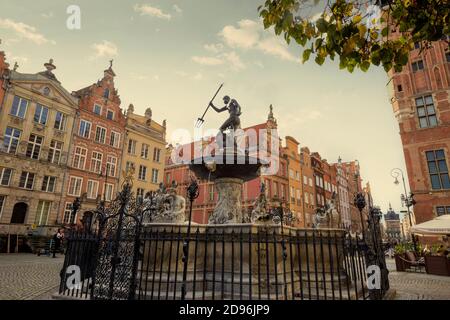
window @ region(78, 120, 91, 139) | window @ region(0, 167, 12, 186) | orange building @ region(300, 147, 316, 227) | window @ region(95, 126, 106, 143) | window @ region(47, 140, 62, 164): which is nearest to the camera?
window @ region(0, 167, 12, 186)

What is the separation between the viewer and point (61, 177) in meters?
27.0

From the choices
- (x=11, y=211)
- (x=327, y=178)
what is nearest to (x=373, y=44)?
(x=11, y=211)

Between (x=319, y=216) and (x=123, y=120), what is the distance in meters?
Answer: 29.8

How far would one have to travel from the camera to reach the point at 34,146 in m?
26.0

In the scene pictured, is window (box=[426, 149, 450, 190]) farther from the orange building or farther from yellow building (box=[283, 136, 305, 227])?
the orange building

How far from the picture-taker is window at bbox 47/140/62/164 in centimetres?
2700

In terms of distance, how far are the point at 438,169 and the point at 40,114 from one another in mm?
35016

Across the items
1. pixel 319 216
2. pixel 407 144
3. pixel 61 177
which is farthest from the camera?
pixel 61 177

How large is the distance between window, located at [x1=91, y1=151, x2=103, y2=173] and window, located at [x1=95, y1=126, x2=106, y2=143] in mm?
1596

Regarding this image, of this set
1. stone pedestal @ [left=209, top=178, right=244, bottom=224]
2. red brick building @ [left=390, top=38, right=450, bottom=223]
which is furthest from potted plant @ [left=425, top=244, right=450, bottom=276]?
red brick building @ [left=390, top=38, right=450, bottom=223]

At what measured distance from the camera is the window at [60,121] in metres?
28.0

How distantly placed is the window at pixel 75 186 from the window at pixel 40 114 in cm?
622
